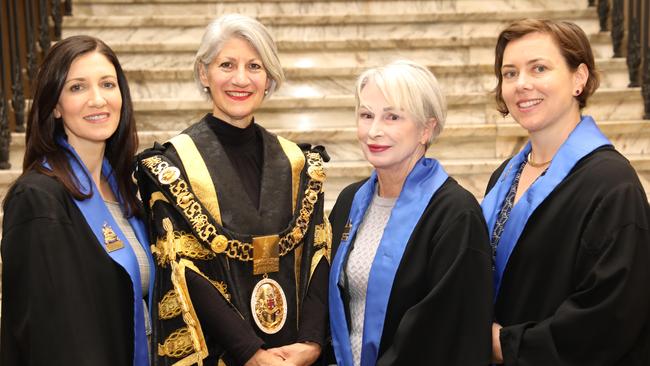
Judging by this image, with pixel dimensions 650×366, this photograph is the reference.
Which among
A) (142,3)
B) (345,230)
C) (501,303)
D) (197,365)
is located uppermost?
(142,3)

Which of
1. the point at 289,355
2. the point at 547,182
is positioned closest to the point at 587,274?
the point at 547,182

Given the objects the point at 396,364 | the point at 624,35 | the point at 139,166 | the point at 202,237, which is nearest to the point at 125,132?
the point at 139,166

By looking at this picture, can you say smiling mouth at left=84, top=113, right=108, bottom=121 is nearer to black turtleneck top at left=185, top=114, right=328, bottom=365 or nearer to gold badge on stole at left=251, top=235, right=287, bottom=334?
black turtleneck top at left=185, top=114, right=328, bottom=365

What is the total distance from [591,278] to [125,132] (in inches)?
57.8

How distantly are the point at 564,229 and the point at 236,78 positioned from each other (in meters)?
1.04

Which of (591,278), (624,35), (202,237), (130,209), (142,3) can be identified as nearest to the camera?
(591,278)

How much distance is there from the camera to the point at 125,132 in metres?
2.48

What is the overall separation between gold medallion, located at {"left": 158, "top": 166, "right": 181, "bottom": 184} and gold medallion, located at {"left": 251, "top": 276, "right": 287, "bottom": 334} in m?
0.40

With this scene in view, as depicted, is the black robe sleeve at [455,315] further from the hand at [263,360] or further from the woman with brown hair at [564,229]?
the hand at [263,360]

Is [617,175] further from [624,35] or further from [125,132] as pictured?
[624,35]

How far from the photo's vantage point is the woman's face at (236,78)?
2336mm

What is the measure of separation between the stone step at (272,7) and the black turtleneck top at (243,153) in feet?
10.9

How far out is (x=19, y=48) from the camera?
195 inches

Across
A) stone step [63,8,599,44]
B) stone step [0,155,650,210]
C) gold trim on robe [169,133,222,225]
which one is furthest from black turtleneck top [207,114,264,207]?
stone step [63,8,599,44]
